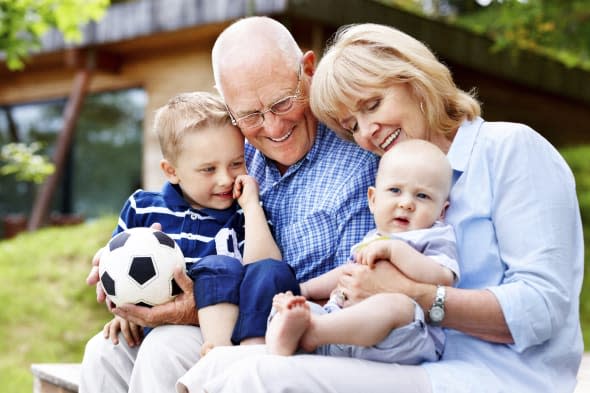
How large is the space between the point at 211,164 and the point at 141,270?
49 centimetres

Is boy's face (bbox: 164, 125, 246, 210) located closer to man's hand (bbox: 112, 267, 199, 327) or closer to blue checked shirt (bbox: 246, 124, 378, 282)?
blue checked shirt (bbox: 246, 124, 378, 282)

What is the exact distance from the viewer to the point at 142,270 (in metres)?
2.54

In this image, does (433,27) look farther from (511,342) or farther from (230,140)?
(511,342)

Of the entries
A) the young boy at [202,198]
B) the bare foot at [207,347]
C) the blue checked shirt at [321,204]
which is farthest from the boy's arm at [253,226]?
the bare foot at [207,347]

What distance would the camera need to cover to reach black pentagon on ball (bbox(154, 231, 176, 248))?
2615mm

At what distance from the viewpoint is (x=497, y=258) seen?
7.69ft

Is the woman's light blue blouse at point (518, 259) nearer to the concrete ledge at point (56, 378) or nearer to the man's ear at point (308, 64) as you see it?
the man's ear at point (308, 64)

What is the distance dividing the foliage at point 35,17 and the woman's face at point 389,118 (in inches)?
165

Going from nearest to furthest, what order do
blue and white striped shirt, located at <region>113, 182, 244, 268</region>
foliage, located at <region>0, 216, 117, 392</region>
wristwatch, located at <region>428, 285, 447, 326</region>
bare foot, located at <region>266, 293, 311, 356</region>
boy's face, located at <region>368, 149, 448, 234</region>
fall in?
1. bare foot, located at <region>266, 293, 311, 356</region>
2. wristwatch, located at <region>428, 285, 447, 326</region>
3. boy's face, located at <region>368, 149, 448, 234</region>
4. blue and white striped shirt, located at <region>113, 182, 244, 268</region>
5. foliage, located at <region>0, 216, 117, 392</region>

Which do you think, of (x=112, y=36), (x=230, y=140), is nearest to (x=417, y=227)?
(x=230, y=140)

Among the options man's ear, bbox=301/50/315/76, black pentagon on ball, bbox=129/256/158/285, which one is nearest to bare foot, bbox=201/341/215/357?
black pentagon on ball, bbox=129/256/158/285

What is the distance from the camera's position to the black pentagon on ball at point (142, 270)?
8.32ft

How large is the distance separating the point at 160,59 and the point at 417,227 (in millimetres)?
7011

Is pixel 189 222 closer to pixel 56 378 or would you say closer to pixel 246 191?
pixel 246 191
